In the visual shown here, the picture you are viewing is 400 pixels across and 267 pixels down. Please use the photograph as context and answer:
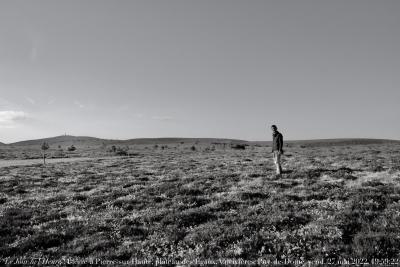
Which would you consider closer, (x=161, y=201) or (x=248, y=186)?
(x=161, y=201)

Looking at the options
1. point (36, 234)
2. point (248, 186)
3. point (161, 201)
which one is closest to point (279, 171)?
point (248, 186)

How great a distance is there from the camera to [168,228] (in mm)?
10297

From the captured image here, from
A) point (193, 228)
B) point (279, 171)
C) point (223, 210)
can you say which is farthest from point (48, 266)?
point (279, 171)

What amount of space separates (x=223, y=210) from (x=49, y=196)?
10726 mm

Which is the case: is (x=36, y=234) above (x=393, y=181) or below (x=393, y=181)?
below

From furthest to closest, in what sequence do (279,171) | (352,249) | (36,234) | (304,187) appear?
1. (279,171)
2. (304,187)
3. (36,234)
4. (352,249)

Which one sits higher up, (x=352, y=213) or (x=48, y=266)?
(x=352, y=213)

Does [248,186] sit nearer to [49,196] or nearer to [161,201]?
[161,201]

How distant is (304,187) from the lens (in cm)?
1591

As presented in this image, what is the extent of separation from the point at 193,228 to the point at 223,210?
252cm

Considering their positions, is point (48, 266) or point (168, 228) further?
point (168, 228)

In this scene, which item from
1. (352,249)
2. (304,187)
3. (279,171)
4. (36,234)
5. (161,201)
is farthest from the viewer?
(279,171)

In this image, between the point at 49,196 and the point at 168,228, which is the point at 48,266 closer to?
the point at 168,228

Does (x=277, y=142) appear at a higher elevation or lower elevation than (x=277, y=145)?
higher
